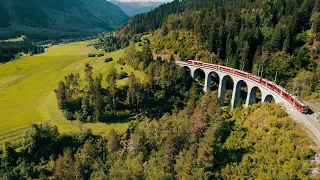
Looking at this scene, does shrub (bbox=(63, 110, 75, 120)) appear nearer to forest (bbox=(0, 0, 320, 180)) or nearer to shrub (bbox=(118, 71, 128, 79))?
forest (bbox=(0, 0, 320, 180))

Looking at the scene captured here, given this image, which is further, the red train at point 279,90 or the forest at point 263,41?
the forest at point 263,41

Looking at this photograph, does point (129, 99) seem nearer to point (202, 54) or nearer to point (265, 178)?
point (202, 54)

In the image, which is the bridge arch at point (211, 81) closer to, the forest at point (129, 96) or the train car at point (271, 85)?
the forest at point (129, 96)

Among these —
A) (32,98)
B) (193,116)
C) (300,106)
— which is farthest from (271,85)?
(32,98)

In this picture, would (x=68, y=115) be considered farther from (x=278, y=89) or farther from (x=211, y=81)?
(x=278, y=89)

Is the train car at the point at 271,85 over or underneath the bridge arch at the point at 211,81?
over

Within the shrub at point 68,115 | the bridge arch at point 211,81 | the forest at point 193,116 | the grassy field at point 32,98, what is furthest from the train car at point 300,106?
the shrub at point 68,115

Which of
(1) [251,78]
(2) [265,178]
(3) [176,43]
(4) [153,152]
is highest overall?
(3) [176,43]

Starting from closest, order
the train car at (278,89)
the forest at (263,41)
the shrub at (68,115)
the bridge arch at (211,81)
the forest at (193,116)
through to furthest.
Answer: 1. the forest at (193,116)
2. the train car at (278,89)
3. the shrub at (68,115)
4. the forest at (263,41)
5. the bridge arch at (211,81)

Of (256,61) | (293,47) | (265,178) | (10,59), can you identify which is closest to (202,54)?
(256,61)
